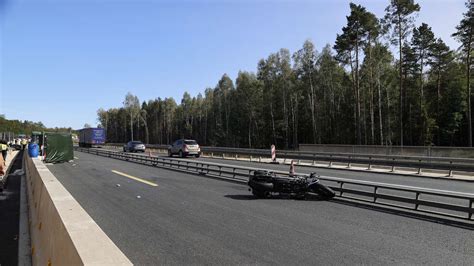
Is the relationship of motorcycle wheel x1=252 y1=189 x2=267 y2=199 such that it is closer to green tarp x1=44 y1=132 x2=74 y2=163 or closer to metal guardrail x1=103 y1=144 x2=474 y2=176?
metal guardrail x1=103 y1=144 x2=474 y2=176

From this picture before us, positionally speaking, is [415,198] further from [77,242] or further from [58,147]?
[58,147]

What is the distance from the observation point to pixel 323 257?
651cm

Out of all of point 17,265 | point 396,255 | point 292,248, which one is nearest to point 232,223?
point 292,248

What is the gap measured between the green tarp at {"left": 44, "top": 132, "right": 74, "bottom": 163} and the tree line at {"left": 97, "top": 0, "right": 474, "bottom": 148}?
112 feet

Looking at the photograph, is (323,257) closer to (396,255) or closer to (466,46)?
(396,255)

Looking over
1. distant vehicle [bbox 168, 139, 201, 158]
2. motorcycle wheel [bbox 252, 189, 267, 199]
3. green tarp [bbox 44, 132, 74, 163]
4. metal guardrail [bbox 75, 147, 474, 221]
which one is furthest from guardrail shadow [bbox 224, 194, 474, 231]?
distant vehicle [bbox 168, 139, 201, 158]

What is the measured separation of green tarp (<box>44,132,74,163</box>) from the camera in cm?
3356

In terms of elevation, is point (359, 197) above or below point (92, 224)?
below

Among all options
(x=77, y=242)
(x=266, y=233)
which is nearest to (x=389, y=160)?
(x=266, y=233)

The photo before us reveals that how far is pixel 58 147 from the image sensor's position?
3431cm

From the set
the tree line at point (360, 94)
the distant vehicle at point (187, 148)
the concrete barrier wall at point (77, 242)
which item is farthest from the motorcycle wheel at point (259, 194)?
the tree line at point (360, 94)

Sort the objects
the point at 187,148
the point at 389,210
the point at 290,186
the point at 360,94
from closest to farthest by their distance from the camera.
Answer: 1. the point at 389,210
2. the point at 290,186
3. the point at 187,148
4. the point at 360,94

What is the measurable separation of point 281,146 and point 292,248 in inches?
3112

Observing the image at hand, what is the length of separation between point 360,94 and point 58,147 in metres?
48.9
